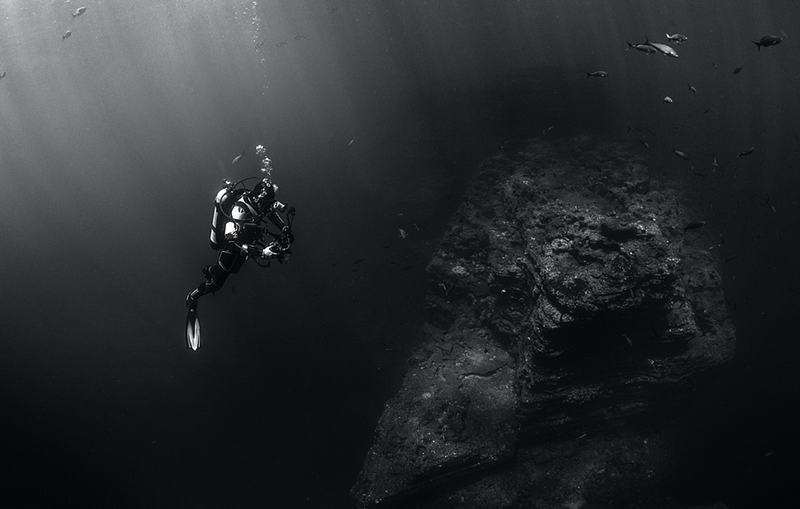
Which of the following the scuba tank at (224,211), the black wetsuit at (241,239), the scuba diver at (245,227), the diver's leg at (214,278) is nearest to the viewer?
the scuba diver at (245,227)

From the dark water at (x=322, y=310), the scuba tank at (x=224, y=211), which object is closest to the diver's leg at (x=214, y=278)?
the scuba tank at (x=224, y=211)

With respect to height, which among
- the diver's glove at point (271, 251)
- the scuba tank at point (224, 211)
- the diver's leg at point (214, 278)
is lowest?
the diver's leg at point (214, 278)

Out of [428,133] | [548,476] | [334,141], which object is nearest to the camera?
[548,476]

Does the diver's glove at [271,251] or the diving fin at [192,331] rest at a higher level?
the diver's glove at [271,251]

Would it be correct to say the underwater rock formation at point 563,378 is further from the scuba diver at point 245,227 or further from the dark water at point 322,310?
the scuba diver at point 245,227

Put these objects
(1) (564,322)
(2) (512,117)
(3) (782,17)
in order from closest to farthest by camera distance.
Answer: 1. (1) (564,322)
2. (2) (512,117)
3. (3) (782,17)

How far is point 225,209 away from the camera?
5488 millimetres

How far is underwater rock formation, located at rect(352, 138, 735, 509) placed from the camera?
266 inches

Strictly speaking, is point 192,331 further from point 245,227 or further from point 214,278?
point 245,227

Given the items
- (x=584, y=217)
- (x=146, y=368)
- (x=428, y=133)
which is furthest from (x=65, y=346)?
(x=584, y=217)

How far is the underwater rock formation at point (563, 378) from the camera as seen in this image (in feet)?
22.1

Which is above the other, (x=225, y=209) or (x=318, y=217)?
(x=225, y=209)

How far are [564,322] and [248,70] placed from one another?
9232 centimetres

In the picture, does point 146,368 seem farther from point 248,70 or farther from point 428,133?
point 248,70
